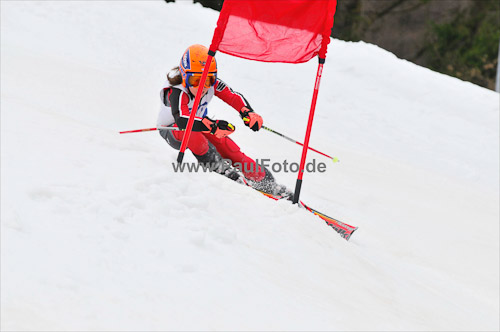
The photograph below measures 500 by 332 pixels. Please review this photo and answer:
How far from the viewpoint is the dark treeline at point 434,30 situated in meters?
20.3

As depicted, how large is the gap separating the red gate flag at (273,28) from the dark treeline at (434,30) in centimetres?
1733

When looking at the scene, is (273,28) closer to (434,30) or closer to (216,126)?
(216,126)

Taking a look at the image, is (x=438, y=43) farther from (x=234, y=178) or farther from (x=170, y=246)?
(x=170, y=246)

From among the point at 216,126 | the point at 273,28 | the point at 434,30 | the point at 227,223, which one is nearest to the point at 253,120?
the point at 216,126

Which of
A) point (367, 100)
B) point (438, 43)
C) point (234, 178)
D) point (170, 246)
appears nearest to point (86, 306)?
point (170, 246)

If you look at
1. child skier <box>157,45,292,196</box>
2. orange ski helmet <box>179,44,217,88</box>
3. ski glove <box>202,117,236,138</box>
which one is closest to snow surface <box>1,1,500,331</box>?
child skier <box>157,45,292,196</box>

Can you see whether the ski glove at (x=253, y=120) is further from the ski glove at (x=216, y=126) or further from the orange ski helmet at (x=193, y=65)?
the orange ski helmet at (x=193, y=65)

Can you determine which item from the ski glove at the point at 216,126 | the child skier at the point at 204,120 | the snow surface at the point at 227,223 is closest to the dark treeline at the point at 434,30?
the snow surface at the point at 227,223

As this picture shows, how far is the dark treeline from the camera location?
20344mm

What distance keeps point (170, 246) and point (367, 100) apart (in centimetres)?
725

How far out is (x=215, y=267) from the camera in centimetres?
296

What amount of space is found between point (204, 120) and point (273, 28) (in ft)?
2.84

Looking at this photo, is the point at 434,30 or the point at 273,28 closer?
the point at 273,28

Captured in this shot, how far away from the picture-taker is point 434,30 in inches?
829
